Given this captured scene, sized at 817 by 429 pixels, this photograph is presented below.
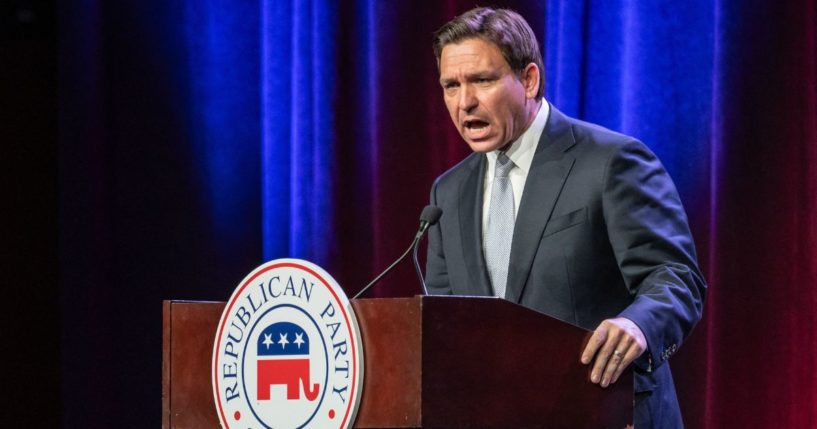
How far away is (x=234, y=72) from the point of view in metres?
3.60

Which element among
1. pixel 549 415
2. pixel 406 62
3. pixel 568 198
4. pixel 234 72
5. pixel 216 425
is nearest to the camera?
pixel 549 415

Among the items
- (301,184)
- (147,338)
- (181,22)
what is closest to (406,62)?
(301,184)

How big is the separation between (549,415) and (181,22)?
2.49 metres

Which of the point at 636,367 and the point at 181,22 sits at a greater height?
the point at 181,22

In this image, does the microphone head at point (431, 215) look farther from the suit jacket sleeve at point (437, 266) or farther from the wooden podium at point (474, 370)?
the suit jacket sleeve at point (437, 266)

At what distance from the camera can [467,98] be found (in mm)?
2129

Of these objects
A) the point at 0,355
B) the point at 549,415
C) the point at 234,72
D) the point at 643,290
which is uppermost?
the point at 234,72

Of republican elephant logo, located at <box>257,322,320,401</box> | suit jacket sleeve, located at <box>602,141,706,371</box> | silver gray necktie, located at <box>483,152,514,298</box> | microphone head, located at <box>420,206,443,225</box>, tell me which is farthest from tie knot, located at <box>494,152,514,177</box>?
republican elephant logo, located at <box>257,322,320,401</box>

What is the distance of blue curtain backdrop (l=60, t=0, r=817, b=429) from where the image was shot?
271 centimetres

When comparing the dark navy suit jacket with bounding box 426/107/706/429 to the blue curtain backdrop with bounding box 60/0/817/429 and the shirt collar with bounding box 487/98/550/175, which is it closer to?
the shirt collar with bounding box 487/98/550/175

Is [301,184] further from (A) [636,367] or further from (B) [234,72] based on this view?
(A) [636,367]

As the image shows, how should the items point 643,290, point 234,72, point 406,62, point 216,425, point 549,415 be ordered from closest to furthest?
1. point 549,415
2. point 216,425
3. point 643,290
4. point 406,62
5. point 234,72

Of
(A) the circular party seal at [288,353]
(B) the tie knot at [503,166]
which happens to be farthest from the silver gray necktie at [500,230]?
(A) the circular party seal at [288,353]

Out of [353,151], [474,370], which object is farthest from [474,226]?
[353,151]
